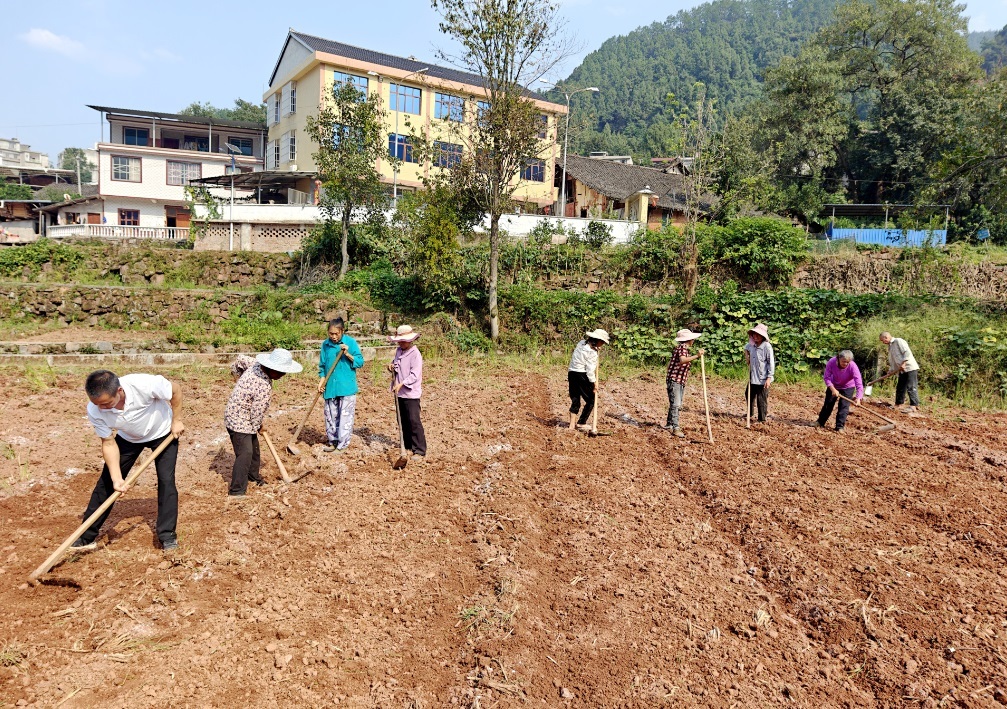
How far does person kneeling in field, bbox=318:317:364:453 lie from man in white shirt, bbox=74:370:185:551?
230 cm

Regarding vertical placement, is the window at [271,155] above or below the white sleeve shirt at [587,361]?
above

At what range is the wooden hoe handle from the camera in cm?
486

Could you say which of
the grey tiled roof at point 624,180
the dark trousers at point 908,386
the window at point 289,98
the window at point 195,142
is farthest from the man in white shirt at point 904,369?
the window at point 195,142

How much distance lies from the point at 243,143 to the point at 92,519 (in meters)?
40.4

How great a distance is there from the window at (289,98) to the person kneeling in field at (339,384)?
94.8 ft

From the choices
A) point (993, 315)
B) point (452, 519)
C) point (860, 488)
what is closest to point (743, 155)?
point (993, 315)

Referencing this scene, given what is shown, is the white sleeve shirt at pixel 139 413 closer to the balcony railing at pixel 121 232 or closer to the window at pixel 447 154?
the window at pixel 447 154

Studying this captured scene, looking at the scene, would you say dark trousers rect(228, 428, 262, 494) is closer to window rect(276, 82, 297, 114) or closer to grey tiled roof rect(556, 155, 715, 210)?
grey tiled roof rect(556, 155, 715, 210)

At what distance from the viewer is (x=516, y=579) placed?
5.19 meters

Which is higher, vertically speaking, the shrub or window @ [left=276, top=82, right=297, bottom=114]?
window @ [left=276, top=82, right=297, bottom=114]

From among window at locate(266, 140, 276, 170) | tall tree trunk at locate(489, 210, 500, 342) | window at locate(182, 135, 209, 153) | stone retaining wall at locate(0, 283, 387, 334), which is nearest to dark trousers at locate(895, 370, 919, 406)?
tall tree trunk at locate(489, 210, 500, 342)

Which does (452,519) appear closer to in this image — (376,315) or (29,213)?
(376,315)

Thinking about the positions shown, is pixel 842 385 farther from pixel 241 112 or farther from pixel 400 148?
pixel 241 112

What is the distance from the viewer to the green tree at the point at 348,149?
18234mm
